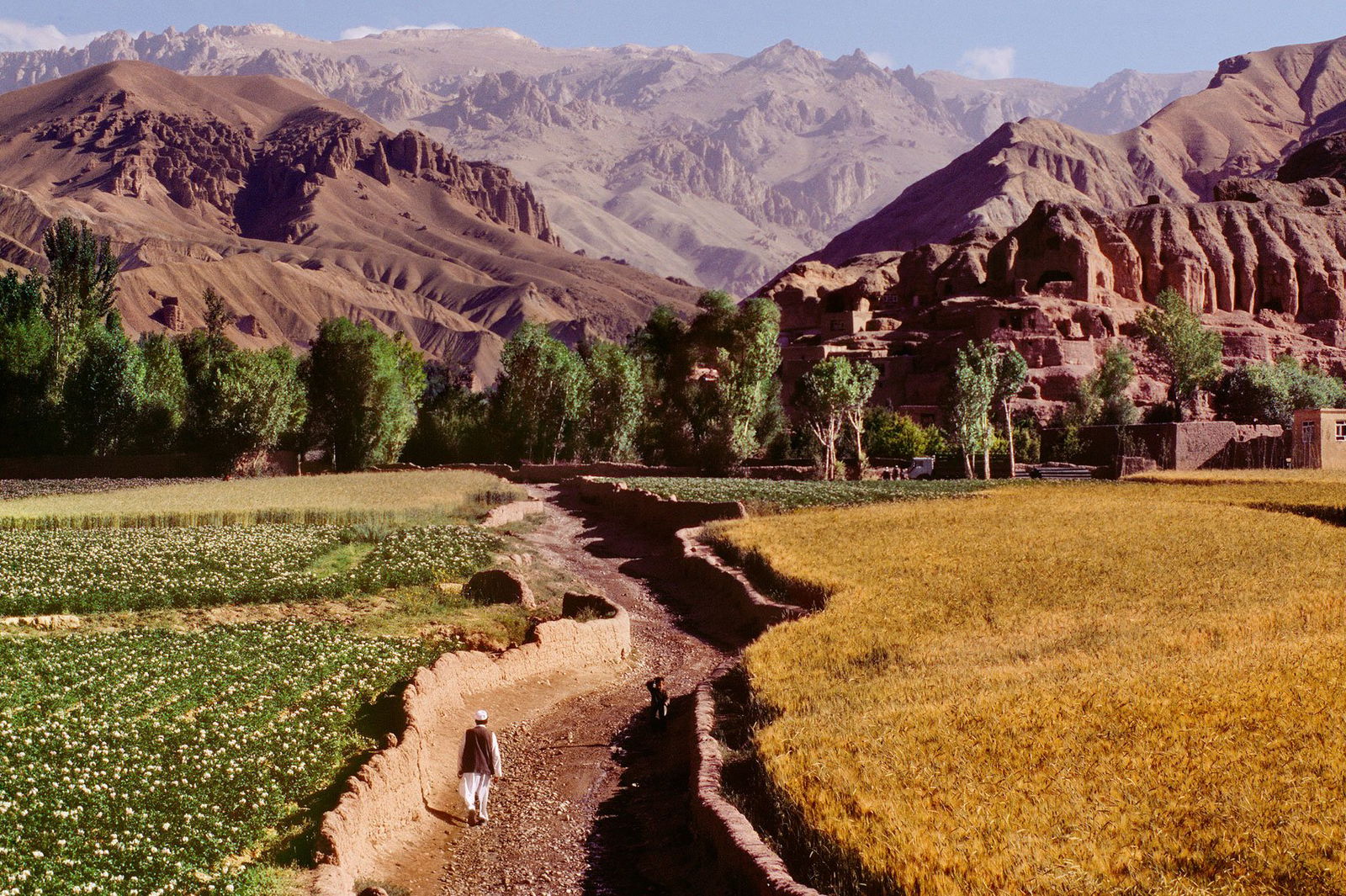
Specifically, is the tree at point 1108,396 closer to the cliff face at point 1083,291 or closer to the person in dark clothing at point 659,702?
the cliff face at point 1083,291

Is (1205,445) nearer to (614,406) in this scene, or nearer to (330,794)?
(614,406)

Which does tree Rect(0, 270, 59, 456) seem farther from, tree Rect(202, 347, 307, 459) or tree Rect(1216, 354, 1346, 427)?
tree Rect(1216, 354, 1346, 427)

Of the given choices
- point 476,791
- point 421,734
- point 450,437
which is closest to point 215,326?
point 450,437

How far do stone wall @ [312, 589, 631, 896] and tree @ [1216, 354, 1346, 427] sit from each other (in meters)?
71.3

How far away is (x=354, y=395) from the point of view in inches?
3263

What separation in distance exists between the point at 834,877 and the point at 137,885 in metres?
6.86

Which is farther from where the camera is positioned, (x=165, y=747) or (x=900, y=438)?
(x=900, y=438)

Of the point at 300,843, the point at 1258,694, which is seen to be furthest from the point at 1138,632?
the point at 300,843

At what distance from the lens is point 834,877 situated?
12297 millimetres

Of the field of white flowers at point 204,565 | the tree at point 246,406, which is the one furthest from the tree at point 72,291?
the field of white flowers at point 204,565

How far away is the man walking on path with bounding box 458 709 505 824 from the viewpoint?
1783 cm

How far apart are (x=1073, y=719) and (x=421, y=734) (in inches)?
382

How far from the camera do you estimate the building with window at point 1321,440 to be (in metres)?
60.7

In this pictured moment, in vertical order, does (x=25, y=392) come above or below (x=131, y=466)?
above
